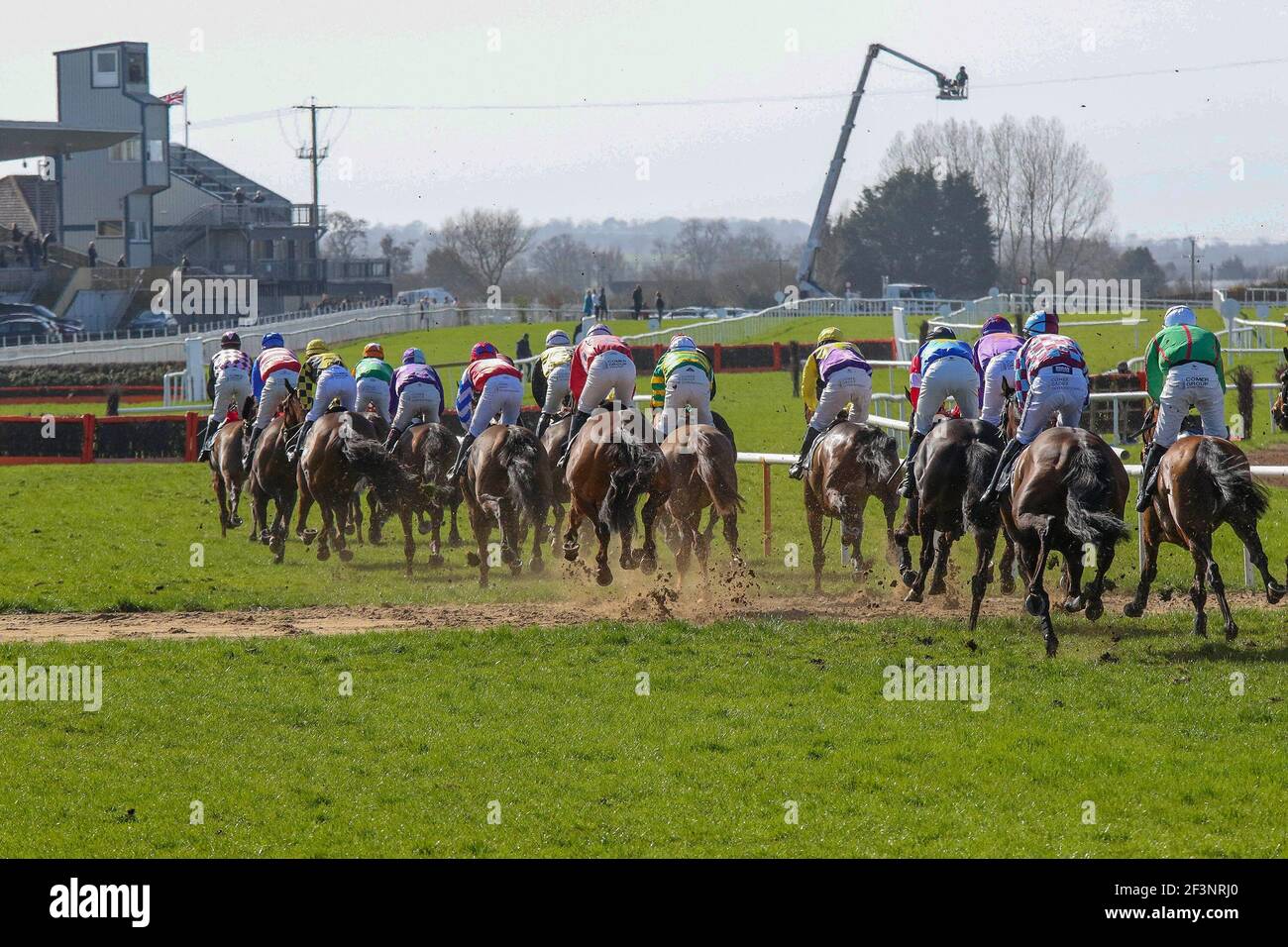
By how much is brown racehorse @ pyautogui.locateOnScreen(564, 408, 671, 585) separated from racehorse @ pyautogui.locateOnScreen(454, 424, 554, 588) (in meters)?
0.38

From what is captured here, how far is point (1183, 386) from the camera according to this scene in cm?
1180

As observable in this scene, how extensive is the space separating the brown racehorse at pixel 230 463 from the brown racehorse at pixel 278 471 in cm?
111

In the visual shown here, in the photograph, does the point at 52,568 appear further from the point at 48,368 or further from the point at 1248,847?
the point at 48,368

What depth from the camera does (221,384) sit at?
64.4ft

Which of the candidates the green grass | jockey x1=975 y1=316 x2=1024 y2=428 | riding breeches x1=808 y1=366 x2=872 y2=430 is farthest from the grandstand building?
the green grass

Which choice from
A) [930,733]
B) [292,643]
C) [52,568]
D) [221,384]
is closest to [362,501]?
[221,384]

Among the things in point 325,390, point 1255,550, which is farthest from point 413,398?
point 1255,550

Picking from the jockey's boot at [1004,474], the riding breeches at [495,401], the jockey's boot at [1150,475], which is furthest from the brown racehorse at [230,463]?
the jockey's boot at [1150,475]

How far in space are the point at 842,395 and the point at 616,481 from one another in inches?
104

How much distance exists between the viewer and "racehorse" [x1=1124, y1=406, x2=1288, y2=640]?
11031mm

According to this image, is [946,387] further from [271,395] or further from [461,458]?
[271,395]

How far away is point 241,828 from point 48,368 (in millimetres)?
39501

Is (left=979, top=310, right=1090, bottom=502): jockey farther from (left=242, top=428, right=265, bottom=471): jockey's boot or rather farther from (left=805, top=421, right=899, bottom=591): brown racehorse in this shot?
(left=242, top=428, right=265, bottom=471): jockey's boot

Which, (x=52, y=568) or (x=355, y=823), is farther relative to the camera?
(x=52, y=568)
